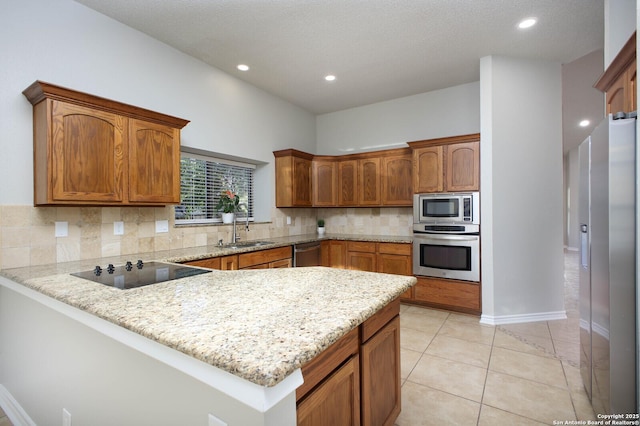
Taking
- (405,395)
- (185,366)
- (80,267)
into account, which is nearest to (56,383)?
(80,267)

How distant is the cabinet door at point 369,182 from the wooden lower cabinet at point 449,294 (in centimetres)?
131

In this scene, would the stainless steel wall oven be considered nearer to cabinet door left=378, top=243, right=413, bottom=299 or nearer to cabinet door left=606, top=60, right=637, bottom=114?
cabinet door left=378, top=243, right=413, bottom=299

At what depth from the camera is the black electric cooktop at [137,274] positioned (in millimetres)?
1558

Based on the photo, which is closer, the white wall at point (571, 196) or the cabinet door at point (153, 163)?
the cabinet door at point (153, 163)

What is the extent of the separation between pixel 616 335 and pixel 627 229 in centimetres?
51

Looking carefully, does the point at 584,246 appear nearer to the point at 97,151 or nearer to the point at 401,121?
the point at 401,121

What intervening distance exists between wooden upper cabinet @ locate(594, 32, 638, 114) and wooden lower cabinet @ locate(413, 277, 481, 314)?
7.03ft

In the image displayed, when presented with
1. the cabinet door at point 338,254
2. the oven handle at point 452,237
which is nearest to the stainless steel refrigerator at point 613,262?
the oven handle at point 452,237

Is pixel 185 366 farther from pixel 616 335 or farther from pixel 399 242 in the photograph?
pixel 399 242

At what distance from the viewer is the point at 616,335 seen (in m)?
1.45

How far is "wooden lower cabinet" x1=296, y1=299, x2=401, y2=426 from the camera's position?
101 cm

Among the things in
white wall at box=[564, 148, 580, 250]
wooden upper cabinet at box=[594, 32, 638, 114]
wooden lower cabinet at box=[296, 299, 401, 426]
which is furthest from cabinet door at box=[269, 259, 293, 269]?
white wall at box=[564, 148, 580, 250]

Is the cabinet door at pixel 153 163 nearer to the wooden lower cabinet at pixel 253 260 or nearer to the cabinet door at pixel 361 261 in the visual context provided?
the wooden lower cabinet at pixel 253 260

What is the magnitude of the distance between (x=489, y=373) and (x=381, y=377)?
135cm
